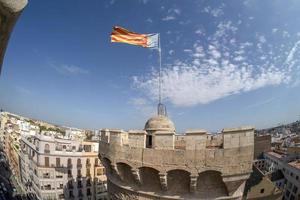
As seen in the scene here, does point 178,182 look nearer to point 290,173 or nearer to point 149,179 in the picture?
point 149,179

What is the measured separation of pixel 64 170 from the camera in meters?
36.2

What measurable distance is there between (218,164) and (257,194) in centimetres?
754

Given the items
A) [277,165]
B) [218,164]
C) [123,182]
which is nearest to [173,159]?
[218,164]

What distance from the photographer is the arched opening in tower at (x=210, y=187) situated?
702cm

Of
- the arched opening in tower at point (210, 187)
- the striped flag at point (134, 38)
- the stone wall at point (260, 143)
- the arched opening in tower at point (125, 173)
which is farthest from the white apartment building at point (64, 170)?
the arched opening in tower at point (210, 187)

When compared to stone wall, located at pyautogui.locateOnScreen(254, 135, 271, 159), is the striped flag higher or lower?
higher

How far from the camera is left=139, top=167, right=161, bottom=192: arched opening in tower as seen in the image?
7.48 m

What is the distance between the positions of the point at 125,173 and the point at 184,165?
8.25 ft

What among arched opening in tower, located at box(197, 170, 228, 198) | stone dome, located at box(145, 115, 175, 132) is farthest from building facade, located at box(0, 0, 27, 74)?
stone dome, located at box(145, 115, 175, 132)

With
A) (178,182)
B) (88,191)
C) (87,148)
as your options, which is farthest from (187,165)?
(87,148)

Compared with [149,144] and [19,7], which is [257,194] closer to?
[149,144]

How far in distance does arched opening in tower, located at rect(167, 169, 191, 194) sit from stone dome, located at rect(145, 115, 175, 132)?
308 centimetres

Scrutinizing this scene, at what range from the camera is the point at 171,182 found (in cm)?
730

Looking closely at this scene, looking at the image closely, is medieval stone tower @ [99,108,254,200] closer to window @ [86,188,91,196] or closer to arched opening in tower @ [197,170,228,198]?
arched opening in tower @ [197,170,228,198]
